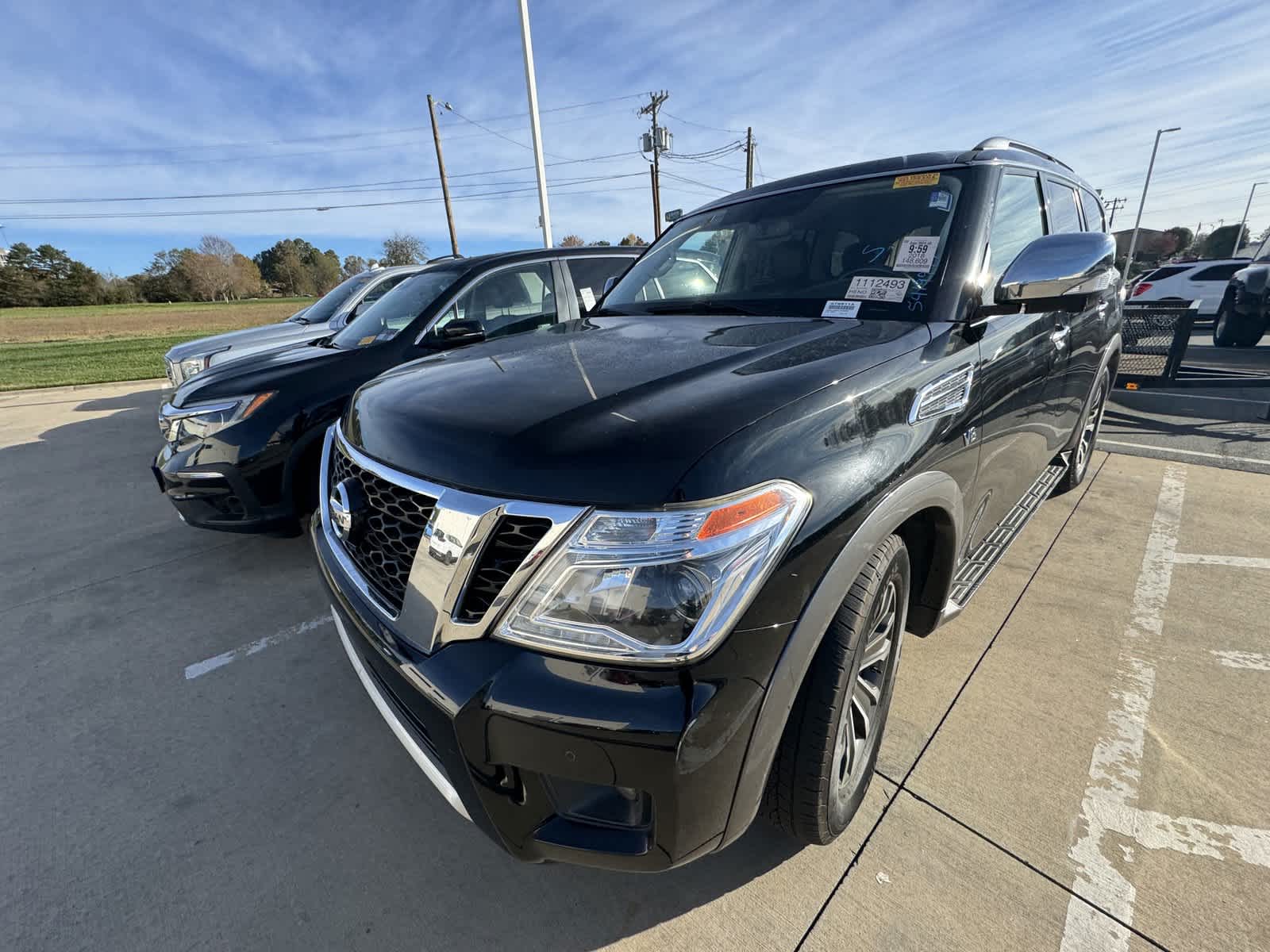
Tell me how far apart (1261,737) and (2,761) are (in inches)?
175

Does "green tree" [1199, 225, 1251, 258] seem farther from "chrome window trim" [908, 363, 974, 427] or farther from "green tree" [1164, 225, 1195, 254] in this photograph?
"chrome window trim" [908, 363, 974, 427]

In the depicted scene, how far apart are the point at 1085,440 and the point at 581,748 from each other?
452 cm

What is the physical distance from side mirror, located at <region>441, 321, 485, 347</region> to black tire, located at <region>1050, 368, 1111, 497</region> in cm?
375

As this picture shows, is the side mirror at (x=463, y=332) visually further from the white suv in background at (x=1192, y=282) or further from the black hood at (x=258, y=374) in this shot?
the white suv in background at (x=1192, y=282)

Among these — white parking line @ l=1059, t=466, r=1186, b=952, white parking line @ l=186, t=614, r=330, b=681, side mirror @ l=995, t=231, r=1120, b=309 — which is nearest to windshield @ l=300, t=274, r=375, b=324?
white parking line @ l=186, t=614, r=330, b=681

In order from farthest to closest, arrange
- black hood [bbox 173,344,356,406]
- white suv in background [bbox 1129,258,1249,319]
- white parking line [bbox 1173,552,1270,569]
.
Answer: white suv in background [bbox 1129,258,1249,319], black hood [bbox 173,344,356,406], white parking line [bbox 1173,552,1270,569]

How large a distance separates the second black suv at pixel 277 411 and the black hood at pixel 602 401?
45.4 inches

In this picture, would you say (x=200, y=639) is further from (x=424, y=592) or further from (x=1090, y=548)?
(x=1090, y=548)

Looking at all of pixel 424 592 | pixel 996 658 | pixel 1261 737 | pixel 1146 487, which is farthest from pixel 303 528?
pixel 1146 487

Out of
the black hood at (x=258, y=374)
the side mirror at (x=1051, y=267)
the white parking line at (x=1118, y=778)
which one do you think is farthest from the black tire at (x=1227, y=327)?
the black hood at (x=258, y=374)

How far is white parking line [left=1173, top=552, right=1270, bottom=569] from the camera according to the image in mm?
3074

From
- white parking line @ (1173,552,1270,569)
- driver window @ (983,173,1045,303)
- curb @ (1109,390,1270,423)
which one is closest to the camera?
driver window @ (983,173,1045,303)

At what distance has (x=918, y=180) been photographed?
7.27 ft

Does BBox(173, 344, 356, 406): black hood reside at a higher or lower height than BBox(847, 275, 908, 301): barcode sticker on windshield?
lower
